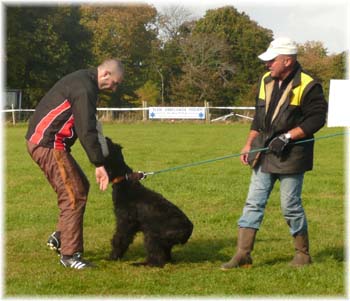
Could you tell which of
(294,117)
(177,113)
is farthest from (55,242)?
(177,113)

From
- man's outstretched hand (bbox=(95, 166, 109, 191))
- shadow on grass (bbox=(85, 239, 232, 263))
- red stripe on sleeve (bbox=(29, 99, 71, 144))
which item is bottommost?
shadow on grass (bbox=(85, 239, 232, 263))

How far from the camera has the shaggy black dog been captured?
6254mm

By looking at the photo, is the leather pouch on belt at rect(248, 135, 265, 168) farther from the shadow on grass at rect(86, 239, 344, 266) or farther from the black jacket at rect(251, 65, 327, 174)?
the shadow on grass at rect(86, 239, 344, 266)

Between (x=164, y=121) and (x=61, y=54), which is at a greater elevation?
(x=61, y=54)

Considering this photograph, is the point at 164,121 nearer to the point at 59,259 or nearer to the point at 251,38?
the point at 251,38

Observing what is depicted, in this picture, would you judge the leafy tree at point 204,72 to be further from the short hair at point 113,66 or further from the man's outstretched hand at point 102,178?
the man's outstretched hand at point 102,178

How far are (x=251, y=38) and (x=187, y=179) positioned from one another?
40.8 metres

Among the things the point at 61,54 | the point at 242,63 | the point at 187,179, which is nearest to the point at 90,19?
the point at 61,54

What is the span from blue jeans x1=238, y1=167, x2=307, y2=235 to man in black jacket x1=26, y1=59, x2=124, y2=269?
5.03 feet

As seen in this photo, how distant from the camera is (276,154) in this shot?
5977 millimetres

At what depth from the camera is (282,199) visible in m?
6.11

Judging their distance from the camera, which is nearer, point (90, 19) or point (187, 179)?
point (187, 179)

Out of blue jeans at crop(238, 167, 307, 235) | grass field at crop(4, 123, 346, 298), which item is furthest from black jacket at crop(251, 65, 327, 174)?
grass field at crop(4, 123, 346, 298)

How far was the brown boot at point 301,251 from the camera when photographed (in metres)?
6.18
